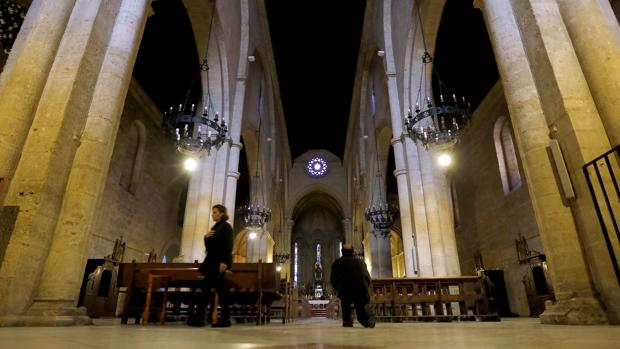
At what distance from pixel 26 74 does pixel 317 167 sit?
2768cm

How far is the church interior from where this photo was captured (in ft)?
13.0

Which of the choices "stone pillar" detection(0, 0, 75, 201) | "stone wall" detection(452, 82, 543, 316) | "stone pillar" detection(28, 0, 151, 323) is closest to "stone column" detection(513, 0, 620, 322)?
"stone pillar" detection(28, 0, 151, 323)

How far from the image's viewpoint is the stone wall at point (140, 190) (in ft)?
46.0

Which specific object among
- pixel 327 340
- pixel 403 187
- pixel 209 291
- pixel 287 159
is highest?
pixel 287 159

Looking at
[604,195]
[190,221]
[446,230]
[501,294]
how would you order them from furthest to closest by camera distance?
[501,294]
[190,221]
[446,230]
[604,195]

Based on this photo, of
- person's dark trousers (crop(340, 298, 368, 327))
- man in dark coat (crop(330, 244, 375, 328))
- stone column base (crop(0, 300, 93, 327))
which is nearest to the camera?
stone column base (crop(0, 300, 93, 327))

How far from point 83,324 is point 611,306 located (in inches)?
228

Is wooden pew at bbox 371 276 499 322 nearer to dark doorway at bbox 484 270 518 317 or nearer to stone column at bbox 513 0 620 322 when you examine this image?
stone column at bbox 513 0 620 322

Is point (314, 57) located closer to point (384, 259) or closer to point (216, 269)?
point (384, 259)

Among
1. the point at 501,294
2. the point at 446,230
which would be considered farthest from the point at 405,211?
the point at 501,294

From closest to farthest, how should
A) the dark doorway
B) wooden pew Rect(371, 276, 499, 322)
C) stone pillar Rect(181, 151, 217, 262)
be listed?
wooden pew Rect(371, 276, 499, 322) < stone pillar Rect(181, 151, 217, 262) < the dark doorway

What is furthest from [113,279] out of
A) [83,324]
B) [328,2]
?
[328,2]

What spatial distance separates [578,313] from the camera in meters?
3.73

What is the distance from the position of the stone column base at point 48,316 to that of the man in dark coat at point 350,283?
343 centimetres
